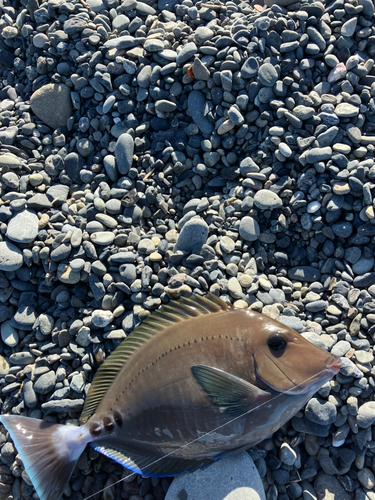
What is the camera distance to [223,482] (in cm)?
280

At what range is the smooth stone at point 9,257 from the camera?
3293 millimetres

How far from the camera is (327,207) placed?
341cm

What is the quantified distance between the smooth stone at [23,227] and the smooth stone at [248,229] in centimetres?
164

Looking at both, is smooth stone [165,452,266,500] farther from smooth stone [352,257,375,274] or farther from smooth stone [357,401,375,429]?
smooth stone [352,257,375,274]

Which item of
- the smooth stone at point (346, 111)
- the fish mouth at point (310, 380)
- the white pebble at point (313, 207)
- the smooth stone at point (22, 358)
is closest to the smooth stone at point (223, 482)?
the fish mouth at point (310, 380)

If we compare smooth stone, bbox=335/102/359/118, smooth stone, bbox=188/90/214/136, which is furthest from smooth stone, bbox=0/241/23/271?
smooth stone, bbox=335/102/359/118

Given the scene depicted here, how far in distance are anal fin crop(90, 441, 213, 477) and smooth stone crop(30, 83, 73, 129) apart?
9.34 feet

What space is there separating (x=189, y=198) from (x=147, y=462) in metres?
2.09

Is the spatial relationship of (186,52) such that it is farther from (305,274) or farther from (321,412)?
(321,412)

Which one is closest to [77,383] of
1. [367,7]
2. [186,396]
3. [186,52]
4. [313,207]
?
[186,396]

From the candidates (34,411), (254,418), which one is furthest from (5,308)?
(254,418)

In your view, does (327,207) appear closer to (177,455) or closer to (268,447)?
(268,447)

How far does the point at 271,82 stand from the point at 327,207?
117cm

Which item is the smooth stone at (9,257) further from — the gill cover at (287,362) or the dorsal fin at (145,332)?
the gill cover at (287,362)
